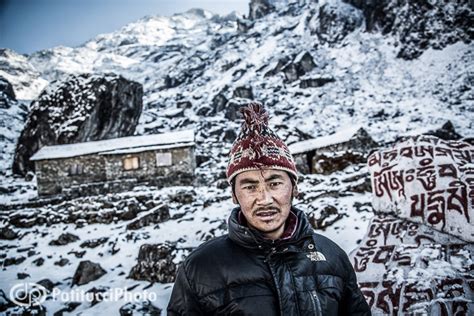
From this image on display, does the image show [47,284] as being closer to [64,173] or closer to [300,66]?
[64,173]

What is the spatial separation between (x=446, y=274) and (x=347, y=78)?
45613 millimetres

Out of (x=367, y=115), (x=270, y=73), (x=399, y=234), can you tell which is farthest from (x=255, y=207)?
(x=270, y=73)

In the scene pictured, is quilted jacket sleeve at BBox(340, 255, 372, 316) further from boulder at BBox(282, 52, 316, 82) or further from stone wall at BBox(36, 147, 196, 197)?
boulder at BBox(282, 52, 316, 82)

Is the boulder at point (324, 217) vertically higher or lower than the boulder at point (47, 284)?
higher

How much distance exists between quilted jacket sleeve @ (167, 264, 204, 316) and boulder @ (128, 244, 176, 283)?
7.58 meters

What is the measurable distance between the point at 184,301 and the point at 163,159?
22.5 metres

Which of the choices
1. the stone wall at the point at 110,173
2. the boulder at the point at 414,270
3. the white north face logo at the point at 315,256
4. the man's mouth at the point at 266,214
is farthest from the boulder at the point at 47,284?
the stone wall at the point at 110,173

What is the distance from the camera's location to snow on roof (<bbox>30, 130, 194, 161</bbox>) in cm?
2412

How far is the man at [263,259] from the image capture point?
2.01 metres

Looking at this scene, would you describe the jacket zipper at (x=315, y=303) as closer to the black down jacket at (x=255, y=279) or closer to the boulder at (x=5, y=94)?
the black down jacket at (x=255, y=279)

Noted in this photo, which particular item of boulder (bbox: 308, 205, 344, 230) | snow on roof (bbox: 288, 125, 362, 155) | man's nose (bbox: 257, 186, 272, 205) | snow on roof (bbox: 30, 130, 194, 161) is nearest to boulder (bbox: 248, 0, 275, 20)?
snow on roof (bbox: 30, 130, 194, 161)

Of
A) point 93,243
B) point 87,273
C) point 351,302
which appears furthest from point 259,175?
point 93,243

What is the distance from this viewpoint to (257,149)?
2410mm

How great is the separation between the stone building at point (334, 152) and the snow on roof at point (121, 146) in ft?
28.3
